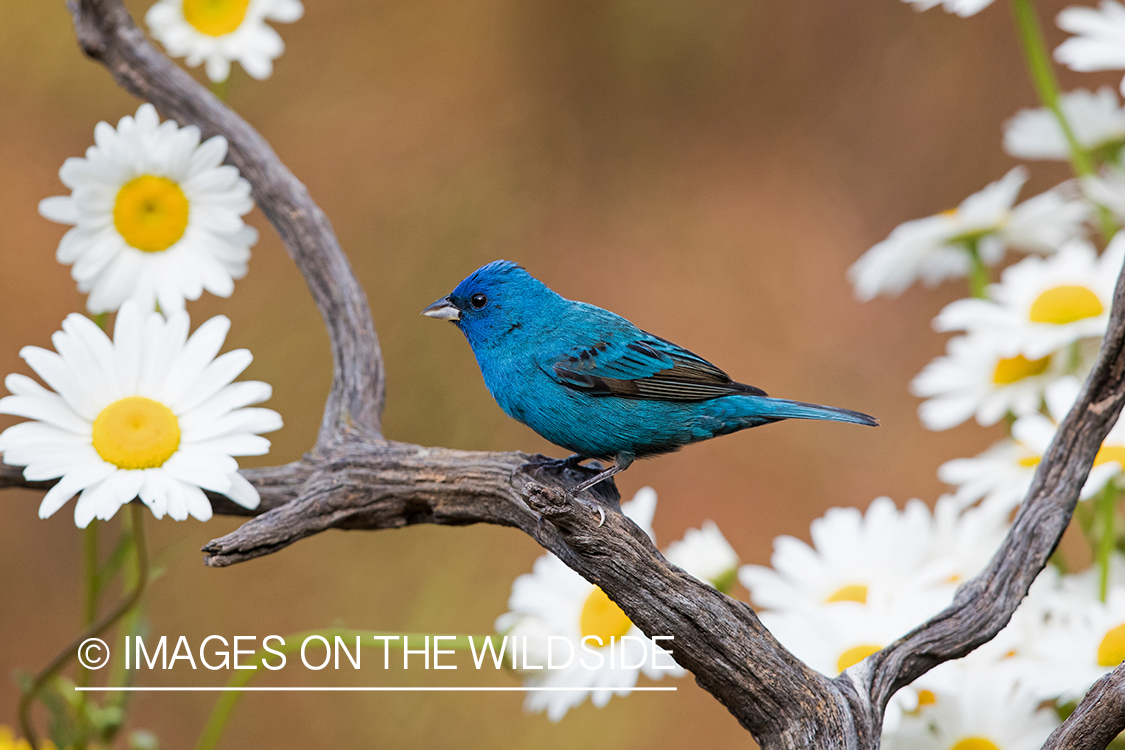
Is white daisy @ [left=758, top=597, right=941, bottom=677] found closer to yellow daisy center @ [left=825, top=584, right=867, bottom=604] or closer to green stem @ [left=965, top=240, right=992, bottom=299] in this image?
yellow daisy center @ [left=825, top=584, right=867, bottom=604]

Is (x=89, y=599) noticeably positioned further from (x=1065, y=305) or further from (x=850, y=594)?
(x=1065, y=305)

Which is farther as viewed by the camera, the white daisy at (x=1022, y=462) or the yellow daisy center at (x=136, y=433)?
the white daisy at (x=1022, y=462)

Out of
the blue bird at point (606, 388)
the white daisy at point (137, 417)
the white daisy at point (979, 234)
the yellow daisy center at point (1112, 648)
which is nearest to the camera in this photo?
the white daisy at point (137, 417)

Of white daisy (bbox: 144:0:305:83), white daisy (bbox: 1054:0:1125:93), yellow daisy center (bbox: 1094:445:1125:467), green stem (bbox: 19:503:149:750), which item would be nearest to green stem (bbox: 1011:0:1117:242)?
white daisy (bbox: 1054:0:1125:93)

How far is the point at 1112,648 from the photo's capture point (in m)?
0.90

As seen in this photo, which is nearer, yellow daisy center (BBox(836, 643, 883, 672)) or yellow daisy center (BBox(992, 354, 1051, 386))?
yellow daisy center (BBox(836, 643, 883, 672))

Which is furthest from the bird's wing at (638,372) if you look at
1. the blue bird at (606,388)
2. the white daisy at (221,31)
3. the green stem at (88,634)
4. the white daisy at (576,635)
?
the white daisy at (221,31)

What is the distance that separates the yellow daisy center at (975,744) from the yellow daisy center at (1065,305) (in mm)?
482

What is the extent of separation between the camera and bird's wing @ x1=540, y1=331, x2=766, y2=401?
3.30 feet

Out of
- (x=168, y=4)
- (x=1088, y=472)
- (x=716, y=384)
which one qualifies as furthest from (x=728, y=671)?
(x=168, y=4)

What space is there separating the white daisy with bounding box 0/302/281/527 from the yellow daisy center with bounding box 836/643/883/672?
608mm

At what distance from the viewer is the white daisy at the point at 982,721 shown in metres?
0.92

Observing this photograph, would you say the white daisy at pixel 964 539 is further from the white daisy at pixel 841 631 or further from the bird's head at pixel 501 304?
the bird's head at pixel 501 304

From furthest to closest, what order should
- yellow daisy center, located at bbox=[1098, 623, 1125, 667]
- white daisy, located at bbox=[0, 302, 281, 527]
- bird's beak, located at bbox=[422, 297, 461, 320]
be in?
bird's beak, located at bbox=[422, 297, 461, 320] < yellow daisy center, located at bbox=[1098, 623, 1125, 667] < white daisy, located at bbox=[0, 302, 281, 527]
